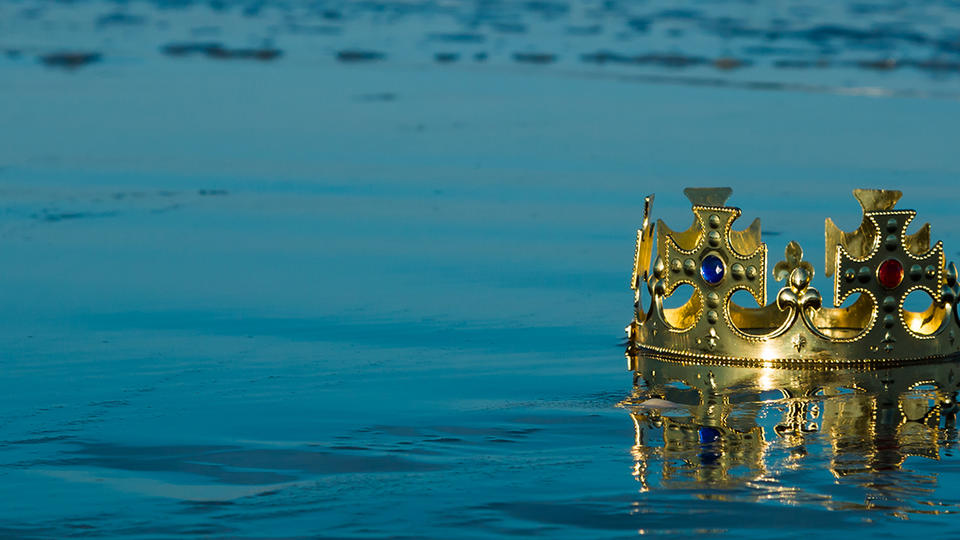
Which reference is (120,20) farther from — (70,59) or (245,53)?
(70,59)

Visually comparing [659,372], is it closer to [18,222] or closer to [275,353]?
[275,353]

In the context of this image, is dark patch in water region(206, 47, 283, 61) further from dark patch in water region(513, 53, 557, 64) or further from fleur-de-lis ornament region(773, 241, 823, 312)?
fleur-de-lis ornament region(773, 241, 823, 312)

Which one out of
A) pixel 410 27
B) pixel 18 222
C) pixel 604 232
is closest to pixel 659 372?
pixel 604 232

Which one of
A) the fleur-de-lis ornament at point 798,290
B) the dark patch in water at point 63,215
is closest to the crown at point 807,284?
the fleur-de-lis ornament at point 798,290

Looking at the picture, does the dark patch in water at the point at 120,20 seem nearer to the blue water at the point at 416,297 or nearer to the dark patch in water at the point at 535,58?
the blue water at the point at 416,297

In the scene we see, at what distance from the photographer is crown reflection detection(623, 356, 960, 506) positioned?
16.5ft

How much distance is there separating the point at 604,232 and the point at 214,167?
3678 millimetres

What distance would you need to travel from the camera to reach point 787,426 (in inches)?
223

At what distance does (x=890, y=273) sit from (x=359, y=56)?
15.1m

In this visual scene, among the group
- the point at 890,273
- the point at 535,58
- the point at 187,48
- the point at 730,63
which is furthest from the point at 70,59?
the point at 890,273

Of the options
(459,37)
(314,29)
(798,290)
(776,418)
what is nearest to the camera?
(776,418)

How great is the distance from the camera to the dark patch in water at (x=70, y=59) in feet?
64.4

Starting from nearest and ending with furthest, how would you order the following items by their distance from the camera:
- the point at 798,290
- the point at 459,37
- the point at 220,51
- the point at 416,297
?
1. the point at 798,290
2. the point at 416,297
3. the point at 220,51
4. the point at 459,37

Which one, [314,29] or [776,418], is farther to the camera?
[314,29]
